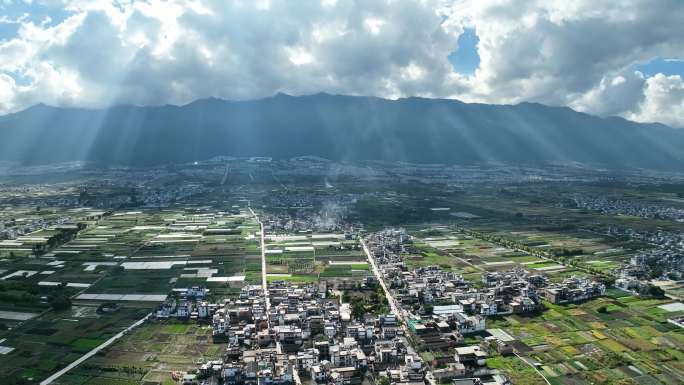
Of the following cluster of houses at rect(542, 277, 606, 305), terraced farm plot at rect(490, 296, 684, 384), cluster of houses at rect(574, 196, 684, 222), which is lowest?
terraced farm plot at rect(490, 296, 684, 384)

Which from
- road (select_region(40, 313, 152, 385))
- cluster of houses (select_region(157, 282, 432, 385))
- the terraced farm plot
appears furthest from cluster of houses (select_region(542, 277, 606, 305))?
road (select_region(40, 313, 152, 385))

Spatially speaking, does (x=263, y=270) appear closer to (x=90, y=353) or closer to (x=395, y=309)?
(x=395, y=309)

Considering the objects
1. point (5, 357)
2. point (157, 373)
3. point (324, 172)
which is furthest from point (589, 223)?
point (324, 172)

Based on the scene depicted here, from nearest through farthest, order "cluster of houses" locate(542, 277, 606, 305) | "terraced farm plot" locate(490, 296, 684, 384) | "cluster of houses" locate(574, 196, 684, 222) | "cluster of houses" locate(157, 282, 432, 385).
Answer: "terraced farm plot" locate(490, 296, 684, 384), "cluster of houses" locate(157, 282, 432, 385), "cluster of houses" locate(542, 277, 606, 305), "cluster of houses" locate(574, 196, 684, 222)

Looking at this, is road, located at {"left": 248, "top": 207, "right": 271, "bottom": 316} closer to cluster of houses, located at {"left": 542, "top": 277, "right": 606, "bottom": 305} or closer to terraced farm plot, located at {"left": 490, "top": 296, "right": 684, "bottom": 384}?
terraced farm plot, located at {"left": 490, "top": 296, "right": 684, "bottom": 384}

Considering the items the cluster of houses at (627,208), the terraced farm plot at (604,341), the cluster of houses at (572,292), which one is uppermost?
the cluster of houses at (627,208)

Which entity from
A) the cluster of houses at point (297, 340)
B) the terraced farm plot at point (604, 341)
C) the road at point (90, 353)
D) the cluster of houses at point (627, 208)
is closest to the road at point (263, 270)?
the cluster of houses at point (297, 340)

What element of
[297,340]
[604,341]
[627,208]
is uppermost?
[627,208]

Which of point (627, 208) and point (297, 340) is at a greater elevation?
point (627, 208)

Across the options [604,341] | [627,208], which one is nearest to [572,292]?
[604,341]

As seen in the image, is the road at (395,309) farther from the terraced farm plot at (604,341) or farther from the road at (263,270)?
the road at (263,270)

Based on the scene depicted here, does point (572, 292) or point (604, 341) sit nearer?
point (604, 341)

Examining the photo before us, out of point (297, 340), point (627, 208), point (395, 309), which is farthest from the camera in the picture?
point (627, 208)
